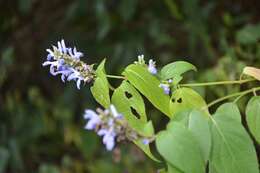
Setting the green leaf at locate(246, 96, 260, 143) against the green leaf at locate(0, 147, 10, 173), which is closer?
the green leaf at locate(246, 96, 260, 143)

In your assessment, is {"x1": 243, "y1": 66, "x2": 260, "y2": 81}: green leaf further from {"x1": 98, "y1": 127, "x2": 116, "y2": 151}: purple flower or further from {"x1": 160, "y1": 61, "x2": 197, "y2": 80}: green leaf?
{"x1": 98, "y1": 127, "x2": 116, "y2": 151}: purple flower

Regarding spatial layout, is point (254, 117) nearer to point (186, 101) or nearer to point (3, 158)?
point (186, 101)

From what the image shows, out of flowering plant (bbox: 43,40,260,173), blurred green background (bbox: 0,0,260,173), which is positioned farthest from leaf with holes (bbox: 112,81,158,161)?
blurred green background (bbox: 0,0,260,173)

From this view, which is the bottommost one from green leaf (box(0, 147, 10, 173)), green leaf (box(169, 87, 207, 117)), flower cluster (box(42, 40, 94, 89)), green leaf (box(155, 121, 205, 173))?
green leaf (box(155, 121, 205, 173))

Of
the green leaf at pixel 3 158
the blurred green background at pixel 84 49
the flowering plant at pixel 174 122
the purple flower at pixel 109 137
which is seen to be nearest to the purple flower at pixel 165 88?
the flowering plant at pixel 174 122

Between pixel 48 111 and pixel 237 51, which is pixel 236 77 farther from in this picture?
pixel 48 111

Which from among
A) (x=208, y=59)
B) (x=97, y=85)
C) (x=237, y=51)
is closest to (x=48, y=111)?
(x=208, y=59)

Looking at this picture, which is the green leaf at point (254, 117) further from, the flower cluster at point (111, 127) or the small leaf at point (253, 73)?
the flower cluster at point (111, 127)
